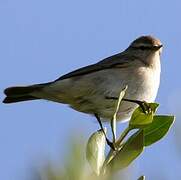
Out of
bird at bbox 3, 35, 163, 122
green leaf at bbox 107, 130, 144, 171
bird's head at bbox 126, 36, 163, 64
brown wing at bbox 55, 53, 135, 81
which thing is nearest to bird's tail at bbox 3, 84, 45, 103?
bird at bbox 3, 35, 163, 122

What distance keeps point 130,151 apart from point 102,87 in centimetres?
404

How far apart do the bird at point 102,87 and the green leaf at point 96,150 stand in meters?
3.04

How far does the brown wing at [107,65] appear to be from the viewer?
20.6ft

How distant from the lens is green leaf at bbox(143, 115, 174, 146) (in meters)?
1.99

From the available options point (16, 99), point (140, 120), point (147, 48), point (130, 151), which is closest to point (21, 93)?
point (16, 99)

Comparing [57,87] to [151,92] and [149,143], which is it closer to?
[151,92]

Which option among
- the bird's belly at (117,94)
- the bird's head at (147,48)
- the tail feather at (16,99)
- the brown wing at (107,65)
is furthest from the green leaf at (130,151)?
the bird's head at (147,48)

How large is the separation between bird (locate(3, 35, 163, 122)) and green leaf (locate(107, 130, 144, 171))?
3.18m

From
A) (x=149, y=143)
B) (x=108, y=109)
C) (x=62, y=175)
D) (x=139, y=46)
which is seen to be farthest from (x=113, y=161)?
(x=139, y=46)

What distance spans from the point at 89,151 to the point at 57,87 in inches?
163

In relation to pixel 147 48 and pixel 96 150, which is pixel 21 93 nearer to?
pixel 147 48

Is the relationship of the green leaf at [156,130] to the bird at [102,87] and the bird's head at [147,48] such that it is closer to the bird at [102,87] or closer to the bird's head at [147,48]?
the bird at [102,87]

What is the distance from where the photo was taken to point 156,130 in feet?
6.54

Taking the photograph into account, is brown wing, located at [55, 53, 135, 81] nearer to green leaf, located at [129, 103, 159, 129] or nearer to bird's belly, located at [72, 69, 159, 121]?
bird's belly, located at [72, 69, 159, 121]
